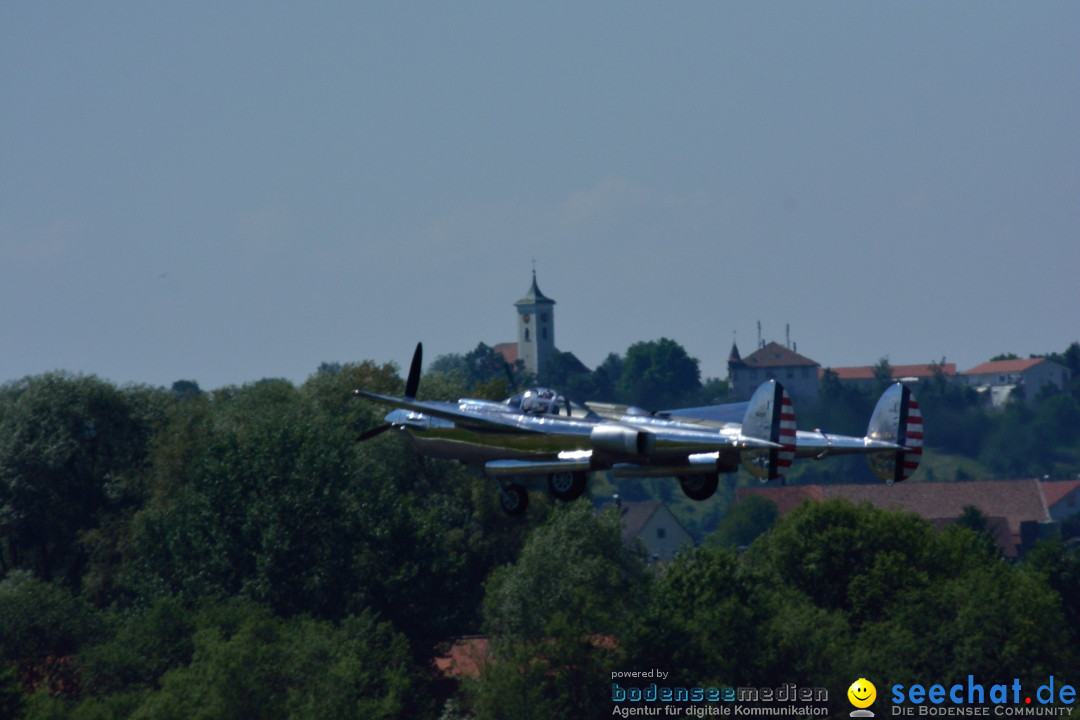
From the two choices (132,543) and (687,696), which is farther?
(132,543)

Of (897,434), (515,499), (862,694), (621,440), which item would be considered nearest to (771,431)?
(621,440)

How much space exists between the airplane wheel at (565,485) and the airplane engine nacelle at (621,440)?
1.22m

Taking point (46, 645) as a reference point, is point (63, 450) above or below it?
above

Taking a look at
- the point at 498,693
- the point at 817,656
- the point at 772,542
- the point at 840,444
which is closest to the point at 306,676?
the point at 498,693

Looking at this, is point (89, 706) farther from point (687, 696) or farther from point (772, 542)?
point (772, 542)

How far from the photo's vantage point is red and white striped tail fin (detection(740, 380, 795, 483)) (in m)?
39.7

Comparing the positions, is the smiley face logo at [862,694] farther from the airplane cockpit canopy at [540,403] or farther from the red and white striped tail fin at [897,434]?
the airplane cockpit canopy at [540,403]

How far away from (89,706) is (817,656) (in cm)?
3628

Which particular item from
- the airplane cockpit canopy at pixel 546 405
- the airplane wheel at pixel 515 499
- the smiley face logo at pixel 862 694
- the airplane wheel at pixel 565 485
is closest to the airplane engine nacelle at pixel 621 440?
the airplane wheel at pixel 565 485

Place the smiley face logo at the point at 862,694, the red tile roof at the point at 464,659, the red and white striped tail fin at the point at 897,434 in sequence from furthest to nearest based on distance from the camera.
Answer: the red tile roof at the point at 464,659 < the smiley face logo at the point at 862,694 < the red and white striped tail fin at the point at 897,434

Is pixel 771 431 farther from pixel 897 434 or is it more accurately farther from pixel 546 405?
pixel 546 405

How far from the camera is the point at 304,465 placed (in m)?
89.9

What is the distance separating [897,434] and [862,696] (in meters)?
37.2

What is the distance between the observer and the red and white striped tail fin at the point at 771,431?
39719 millimetres
